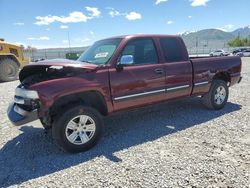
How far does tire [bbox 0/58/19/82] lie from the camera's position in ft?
44.4

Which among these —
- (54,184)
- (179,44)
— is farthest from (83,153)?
(179,44)

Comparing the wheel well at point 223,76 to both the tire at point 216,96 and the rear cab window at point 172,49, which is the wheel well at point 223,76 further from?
the rear cab window at point 172,49

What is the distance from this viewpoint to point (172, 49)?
18.3 feet

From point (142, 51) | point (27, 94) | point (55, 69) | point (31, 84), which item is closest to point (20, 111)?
point (27, 94)

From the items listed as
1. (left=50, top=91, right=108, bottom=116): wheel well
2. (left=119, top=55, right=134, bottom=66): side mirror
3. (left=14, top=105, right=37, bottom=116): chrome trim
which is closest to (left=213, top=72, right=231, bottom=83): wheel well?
(left=119, top=55, right=134, bottom=66): side mirror

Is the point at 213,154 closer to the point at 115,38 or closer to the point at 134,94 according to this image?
the point at 134,94

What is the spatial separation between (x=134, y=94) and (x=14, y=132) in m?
2.70

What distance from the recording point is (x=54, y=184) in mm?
3359

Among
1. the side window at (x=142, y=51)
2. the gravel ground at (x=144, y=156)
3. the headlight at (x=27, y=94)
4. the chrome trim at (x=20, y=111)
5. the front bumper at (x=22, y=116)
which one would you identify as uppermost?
the side window at (x=142, y=51)

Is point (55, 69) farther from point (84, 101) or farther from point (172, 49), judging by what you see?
point (172, 49)

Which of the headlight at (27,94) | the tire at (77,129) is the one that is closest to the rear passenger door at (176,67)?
the tire at (77,129)

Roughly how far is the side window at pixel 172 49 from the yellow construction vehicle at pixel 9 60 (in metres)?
10.8

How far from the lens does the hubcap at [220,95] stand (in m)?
6.44

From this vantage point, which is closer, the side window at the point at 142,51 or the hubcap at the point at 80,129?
the hubcap at the point at 80,129
